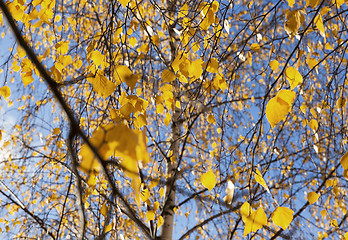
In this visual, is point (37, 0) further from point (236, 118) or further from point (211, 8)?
point (236, 118)

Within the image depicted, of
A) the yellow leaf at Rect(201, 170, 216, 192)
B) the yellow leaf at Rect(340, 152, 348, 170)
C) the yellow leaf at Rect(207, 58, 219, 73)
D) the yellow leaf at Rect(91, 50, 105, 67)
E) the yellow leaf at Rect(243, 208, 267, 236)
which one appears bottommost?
the yellow leaf at Rect(243, 208, 267, 236)

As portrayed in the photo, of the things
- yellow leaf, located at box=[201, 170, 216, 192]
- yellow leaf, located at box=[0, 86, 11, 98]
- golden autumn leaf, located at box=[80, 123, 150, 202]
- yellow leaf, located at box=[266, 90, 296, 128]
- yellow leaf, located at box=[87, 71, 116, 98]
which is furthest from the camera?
yellow leaf, located at box=[0, 86, 11, 98]

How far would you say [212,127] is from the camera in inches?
133

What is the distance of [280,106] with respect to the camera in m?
0.90

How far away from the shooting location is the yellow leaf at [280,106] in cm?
90

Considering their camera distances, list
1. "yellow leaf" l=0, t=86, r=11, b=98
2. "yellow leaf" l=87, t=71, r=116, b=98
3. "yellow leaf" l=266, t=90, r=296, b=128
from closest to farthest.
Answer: "yellow leaf" l=266, t=90, r=296, b=128 → "yellow leaf" l=87, t=71, r=116, b=98 → "yellow leaf" l=0, t=86, r=11, b=98

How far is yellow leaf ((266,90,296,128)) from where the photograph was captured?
0.90m

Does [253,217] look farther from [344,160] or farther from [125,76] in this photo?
[125,76]

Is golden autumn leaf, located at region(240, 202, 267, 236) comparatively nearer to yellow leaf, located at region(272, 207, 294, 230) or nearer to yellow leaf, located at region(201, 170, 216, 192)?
yellow leaf, located at region(272, 207, 294, 230)

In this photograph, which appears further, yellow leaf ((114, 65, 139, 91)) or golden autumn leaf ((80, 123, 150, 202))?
yellow leaf ((114, 65, 139, 91))

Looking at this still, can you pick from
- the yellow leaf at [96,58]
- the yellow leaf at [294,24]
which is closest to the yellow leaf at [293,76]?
the yellow leaf at [294,24]

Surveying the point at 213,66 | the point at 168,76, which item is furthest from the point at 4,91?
the point at 213,66

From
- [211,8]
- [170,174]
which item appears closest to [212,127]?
[170,174]

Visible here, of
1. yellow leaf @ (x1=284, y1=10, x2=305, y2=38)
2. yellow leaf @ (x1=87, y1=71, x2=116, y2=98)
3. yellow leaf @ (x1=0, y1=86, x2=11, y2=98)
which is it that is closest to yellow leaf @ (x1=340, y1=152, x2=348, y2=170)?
yellow leaf @ (x1=284, y1=10, x2=305, y2=38)
